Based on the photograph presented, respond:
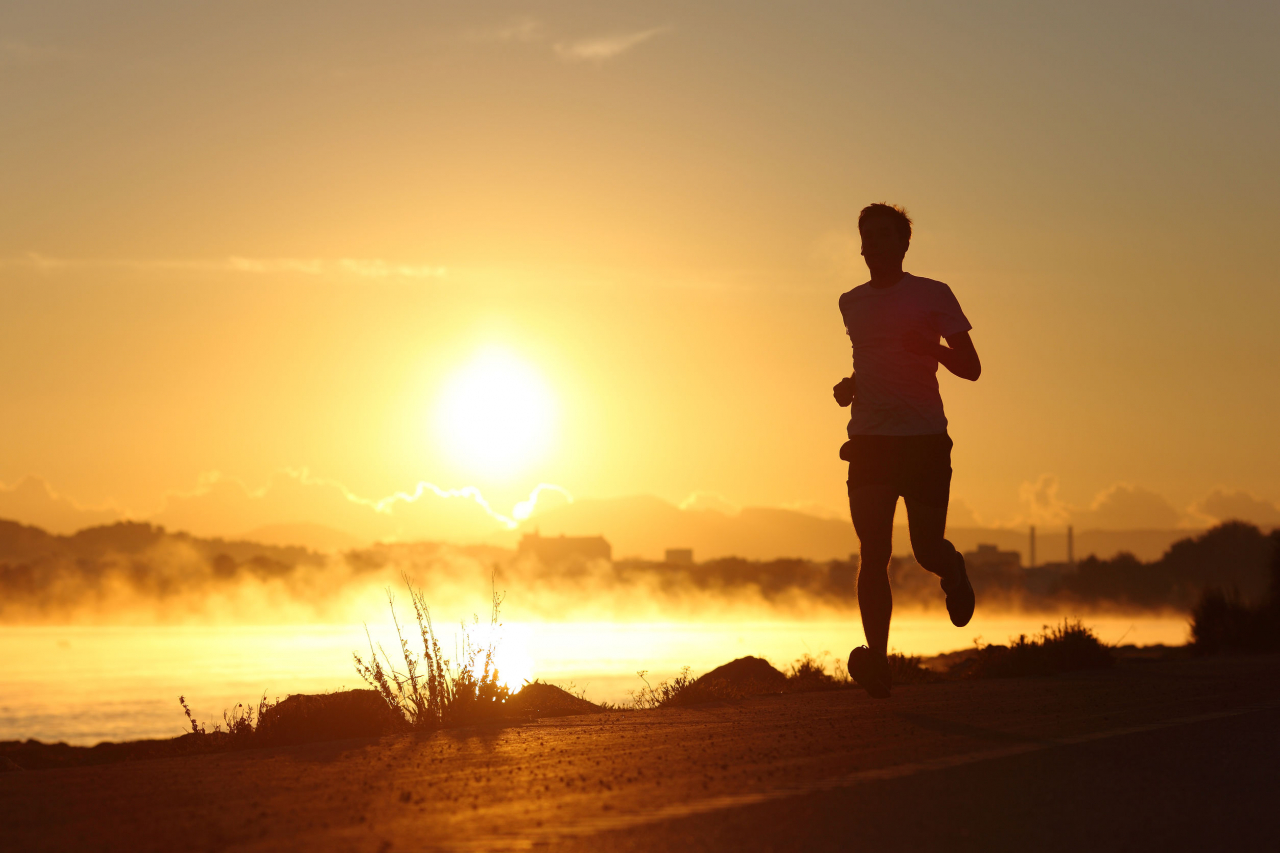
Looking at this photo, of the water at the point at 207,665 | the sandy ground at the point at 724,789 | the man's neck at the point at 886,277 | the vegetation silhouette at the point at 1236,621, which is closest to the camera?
the sandy ground at the point at 724,789

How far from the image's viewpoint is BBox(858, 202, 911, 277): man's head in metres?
6.23

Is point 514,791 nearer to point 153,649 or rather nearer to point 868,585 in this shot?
point 868,585

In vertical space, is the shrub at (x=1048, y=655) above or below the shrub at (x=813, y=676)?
above

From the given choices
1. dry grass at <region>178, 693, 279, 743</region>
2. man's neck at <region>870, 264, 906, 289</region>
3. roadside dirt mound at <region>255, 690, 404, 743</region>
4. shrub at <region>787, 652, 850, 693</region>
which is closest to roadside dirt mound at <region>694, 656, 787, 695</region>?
shrub at <region>787, 652, 850, 693</region>

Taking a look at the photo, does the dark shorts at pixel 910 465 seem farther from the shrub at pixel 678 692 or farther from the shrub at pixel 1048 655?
the shrub at pixel 1048 655

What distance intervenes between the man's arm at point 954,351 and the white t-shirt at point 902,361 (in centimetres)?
3

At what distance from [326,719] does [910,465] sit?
3783 mm

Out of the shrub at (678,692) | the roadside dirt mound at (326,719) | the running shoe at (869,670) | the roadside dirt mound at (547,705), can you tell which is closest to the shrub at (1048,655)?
the shrub at (678,692)

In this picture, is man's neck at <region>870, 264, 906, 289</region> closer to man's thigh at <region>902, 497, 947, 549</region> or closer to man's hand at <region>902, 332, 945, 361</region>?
man's hand at <region>902, 332, 945, 361</region>

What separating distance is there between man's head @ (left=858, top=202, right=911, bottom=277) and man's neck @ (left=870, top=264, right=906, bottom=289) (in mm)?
15

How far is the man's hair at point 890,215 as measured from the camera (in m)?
6.31

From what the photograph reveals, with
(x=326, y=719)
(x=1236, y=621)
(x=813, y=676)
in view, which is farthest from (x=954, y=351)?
(x=1236, y=621)

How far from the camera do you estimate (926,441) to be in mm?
5926

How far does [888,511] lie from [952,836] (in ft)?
11.2
